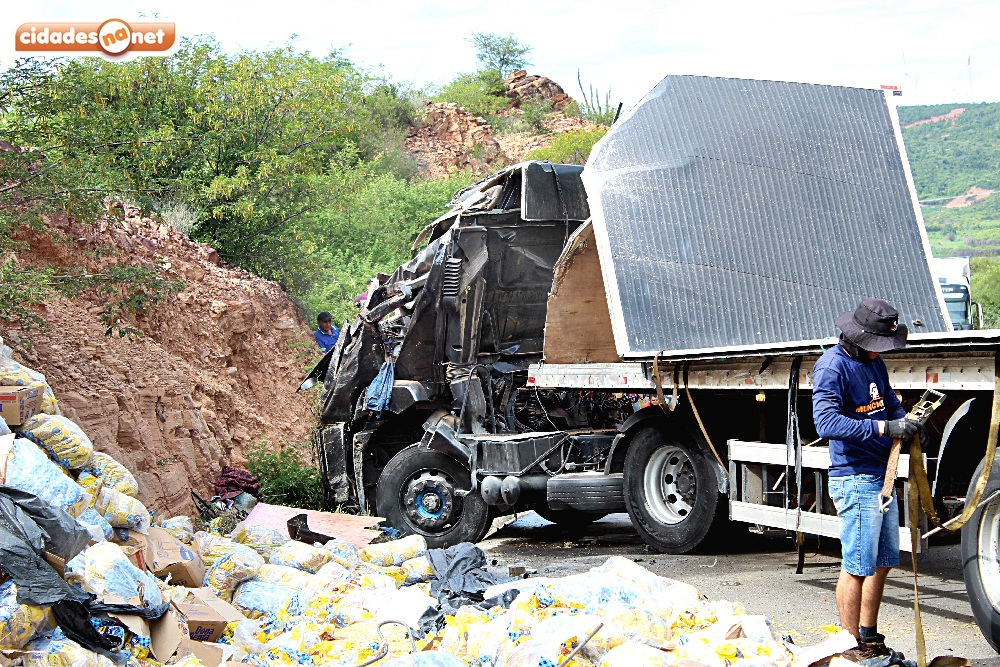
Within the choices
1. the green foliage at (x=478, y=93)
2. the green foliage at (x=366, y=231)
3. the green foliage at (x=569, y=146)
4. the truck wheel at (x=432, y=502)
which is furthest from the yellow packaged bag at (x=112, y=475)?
the green foliage at (x=478, y=93)

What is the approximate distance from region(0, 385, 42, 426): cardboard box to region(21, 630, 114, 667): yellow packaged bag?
1.94 meters

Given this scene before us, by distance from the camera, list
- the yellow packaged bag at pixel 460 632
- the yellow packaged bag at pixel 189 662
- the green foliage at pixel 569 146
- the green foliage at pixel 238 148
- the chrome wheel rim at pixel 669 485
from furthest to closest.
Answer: the green foliage at pixel 569 146
the green foliage at pixel 238 148
the chrome wheel rim at pixel 669 485
the yellow packaged bag at pixel 460 632
the yellow packaged bag at pixel 189 662

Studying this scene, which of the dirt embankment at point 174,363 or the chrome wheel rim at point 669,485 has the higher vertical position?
the dirt embankment at point 174,363

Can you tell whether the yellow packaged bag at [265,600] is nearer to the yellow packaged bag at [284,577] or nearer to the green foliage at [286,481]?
Result: the yellow packaged bag at [284,577]

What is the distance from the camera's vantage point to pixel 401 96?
46.5 m

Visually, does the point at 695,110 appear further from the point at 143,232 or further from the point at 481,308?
the point at 143,232

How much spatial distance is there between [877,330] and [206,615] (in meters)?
3.76

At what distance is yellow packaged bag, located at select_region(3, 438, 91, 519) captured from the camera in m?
5.46

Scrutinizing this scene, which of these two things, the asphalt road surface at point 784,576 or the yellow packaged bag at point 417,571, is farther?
the yellow packaged bag at point 417,571

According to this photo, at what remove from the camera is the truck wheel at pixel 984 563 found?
5004mm

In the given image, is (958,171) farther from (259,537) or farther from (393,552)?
(259,537)

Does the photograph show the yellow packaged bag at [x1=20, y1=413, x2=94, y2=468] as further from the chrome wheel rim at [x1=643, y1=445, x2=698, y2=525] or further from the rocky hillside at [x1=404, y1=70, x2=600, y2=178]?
the rocky hillside at [x1=404, y1=70, x2=600, y2=178]

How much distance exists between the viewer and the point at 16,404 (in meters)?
6.18

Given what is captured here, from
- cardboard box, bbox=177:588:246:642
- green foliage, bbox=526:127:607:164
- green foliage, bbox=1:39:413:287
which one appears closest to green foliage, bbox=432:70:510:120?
green foliage, bbox=526:127:607:164
